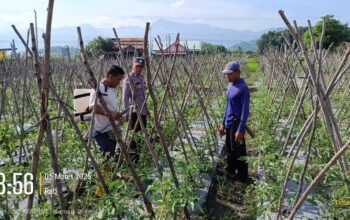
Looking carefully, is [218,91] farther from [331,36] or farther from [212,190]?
[331,36]

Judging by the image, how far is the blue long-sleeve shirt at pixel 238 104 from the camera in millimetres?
3486

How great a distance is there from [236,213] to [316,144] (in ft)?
3.20

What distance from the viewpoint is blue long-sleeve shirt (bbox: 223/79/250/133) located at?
3.49m

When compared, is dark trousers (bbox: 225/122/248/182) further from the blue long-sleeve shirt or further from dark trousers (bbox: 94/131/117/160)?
dark trousers (bbox: 94/131/117/160)

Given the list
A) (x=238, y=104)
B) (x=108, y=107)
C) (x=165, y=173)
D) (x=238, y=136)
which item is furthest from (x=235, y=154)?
(x=108, y=107)

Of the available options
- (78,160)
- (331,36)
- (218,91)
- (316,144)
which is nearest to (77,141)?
(78,160)

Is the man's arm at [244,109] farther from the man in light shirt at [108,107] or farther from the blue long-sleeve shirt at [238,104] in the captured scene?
the man in light shirt at [108,107]

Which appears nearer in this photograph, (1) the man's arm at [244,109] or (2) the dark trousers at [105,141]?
(2) the dark trousers at [105,141]

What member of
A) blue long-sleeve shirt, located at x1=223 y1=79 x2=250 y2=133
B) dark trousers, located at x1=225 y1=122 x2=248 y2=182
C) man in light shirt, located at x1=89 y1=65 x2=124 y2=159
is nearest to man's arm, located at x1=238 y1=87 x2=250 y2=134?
blue long-sleeve shirt, located at x1=223 y1=79 x2=250 y2=133

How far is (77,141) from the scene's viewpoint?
321 centimetres

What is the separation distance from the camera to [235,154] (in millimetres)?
3865

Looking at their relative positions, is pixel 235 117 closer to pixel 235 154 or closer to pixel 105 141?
pixel 235 154

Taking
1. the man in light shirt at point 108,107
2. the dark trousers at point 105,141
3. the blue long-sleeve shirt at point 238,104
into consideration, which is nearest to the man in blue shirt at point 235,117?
the blue long-sleeve shirt at point 238,104

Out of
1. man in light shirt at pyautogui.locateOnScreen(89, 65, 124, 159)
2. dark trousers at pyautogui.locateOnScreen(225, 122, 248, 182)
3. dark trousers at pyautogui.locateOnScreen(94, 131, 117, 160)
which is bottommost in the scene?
dark trousers at pyautogui.locateOnScreen(225, 122, 248, 182)
